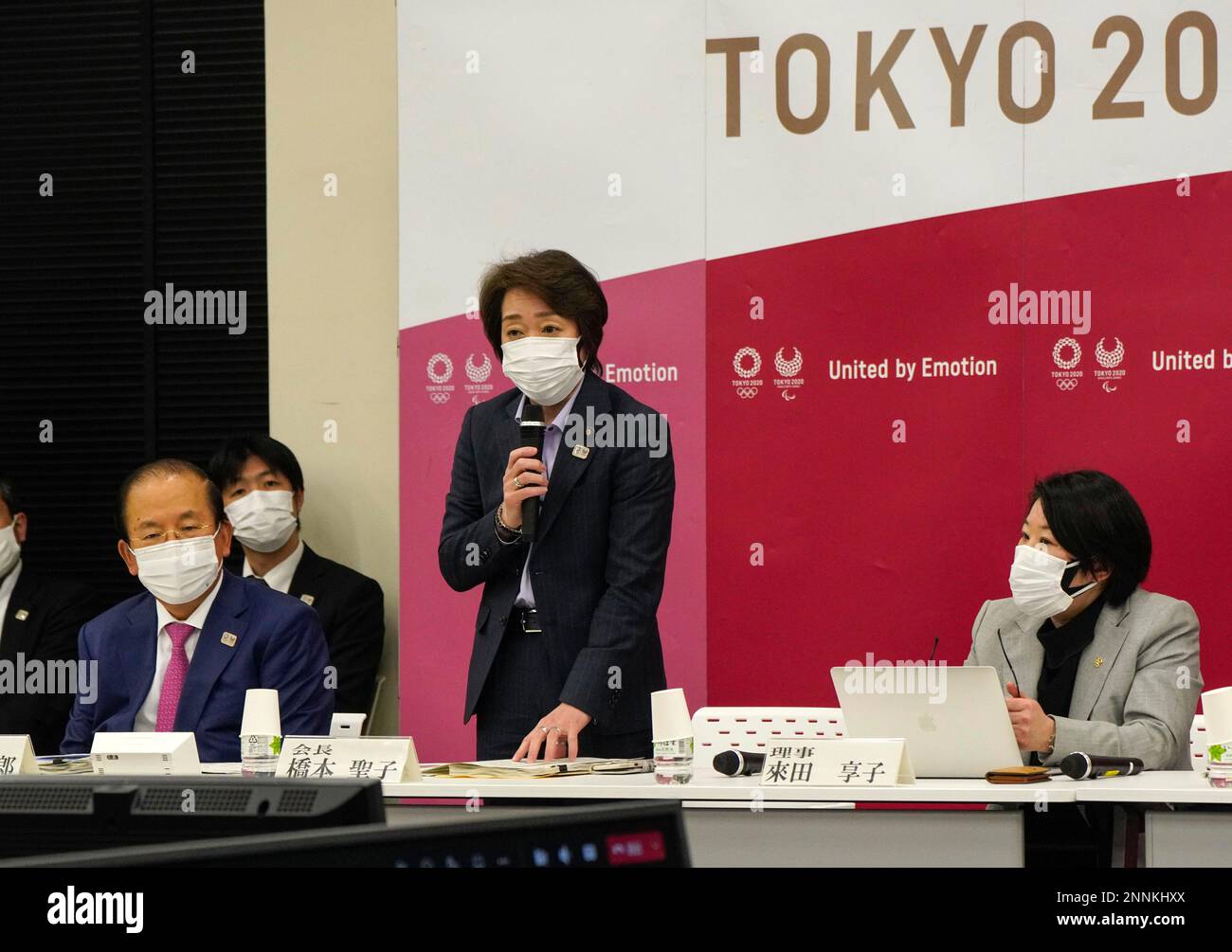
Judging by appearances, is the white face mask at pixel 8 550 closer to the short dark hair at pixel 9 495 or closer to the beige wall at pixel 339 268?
the short dark hair at pixel 9 495

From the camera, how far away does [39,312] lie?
17.0 ft

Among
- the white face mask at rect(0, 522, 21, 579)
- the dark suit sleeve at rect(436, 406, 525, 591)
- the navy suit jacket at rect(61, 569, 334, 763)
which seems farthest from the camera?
the white face mask at rect(0, 522, 21, 579)

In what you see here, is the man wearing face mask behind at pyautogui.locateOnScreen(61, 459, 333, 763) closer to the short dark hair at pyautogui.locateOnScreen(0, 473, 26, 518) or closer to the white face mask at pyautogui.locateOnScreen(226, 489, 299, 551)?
the white face mask at pyautogui.locateOnScreen(226, 489, 299, 551)

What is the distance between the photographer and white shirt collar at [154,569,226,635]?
Answer: 10.4 ft

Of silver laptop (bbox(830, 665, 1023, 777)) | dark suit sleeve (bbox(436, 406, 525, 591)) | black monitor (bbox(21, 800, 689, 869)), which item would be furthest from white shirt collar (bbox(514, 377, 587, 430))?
black monitor (bbox(21, 800, 689, 869))

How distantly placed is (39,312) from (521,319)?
2522 mm

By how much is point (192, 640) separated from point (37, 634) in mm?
1599

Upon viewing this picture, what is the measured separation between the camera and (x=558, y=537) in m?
3.30

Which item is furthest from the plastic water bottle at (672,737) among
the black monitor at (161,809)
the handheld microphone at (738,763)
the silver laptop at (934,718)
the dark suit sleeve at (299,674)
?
the black monitor at (161,809)

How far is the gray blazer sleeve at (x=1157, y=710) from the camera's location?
2.89 meters

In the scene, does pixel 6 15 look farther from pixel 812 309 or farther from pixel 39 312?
pixel 812 309

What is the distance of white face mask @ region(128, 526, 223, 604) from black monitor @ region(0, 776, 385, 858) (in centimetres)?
205

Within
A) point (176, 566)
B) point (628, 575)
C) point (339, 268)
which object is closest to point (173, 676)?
point (176, 566)

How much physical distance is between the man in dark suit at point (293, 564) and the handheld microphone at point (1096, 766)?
2.38 meters
